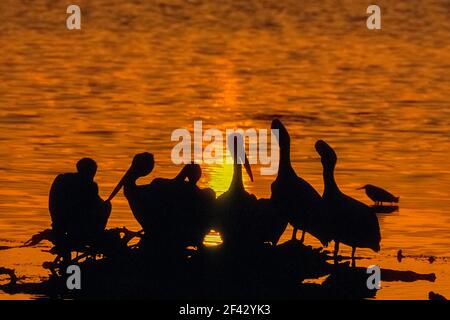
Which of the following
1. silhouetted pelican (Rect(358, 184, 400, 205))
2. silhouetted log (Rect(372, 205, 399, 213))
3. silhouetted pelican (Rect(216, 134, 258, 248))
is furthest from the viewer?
silhouetted pelican (Rect(358, 184, 400, 205))

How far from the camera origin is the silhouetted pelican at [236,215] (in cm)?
1741

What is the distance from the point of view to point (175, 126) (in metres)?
29.1

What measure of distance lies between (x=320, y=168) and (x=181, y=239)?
756cm

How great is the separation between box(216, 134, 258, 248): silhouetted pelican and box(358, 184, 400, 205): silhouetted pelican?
4.14 metres

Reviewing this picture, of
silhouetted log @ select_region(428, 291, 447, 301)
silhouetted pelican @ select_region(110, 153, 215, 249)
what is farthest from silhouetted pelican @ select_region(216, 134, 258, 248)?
silhouetted log @ select_region(428, 291, 447, 301)

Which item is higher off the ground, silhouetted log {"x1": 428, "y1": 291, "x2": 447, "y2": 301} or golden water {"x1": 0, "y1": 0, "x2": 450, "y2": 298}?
golden water {"x1": 0, "y1": 0, "x2": 450, "y2": 298}

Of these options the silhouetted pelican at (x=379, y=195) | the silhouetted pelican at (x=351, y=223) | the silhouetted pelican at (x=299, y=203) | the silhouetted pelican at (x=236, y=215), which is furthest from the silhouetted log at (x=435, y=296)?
the silhouetted pelican at (x=379, y=195)

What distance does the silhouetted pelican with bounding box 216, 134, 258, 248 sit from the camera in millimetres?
17406

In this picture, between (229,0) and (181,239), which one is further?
(229,0)

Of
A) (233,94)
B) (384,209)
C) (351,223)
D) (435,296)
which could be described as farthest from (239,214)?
(233,94)

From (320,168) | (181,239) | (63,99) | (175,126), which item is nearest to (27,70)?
(63,99)

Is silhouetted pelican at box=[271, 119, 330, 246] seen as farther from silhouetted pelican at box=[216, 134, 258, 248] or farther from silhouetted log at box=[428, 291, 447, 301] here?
silhouetted log at box=[428, 291, 447, 301]

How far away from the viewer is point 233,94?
34.3 meters
